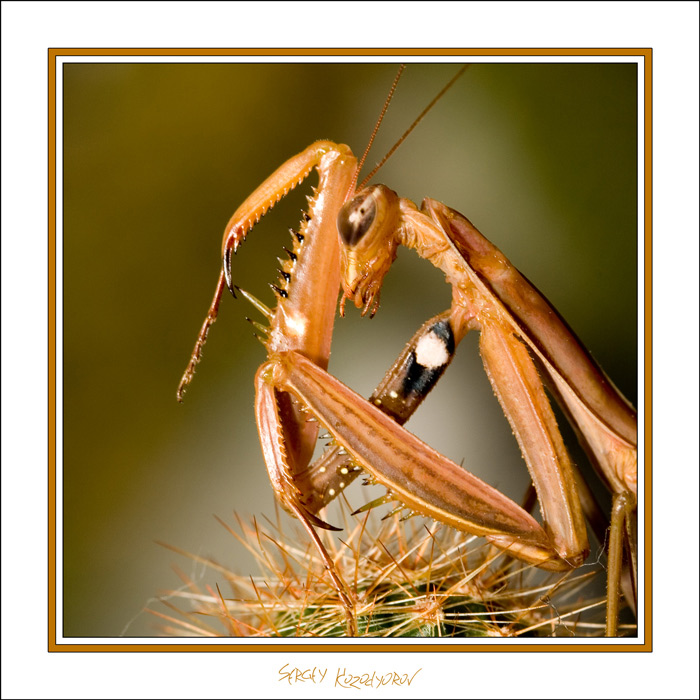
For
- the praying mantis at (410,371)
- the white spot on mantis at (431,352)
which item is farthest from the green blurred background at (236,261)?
the white spot on mantis at (431,352)

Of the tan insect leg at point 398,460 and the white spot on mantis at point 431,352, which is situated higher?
the white spot on mantis at point 431,352

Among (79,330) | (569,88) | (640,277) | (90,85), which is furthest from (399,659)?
(90,85)

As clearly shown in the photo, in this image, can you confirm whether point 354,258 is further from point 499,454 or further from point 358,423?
point 499,454

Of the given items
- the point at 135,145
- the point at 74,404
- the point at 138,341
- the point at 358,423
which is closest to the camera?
the point at 358,423

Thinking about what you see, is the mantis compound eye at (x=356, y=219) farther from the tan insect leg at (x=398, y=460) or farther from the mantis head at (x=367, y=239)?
the tan insect leg at (x=398, y=460)

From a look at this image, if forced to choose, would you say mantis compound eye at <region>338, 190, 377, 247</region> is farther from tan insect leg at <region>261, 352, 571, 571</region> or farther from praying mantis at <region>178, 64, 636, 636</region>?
tan insect leg at <region>261, 352, 571, 571</region>

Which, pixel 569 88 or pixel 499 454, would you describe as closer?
pixel 569 88
